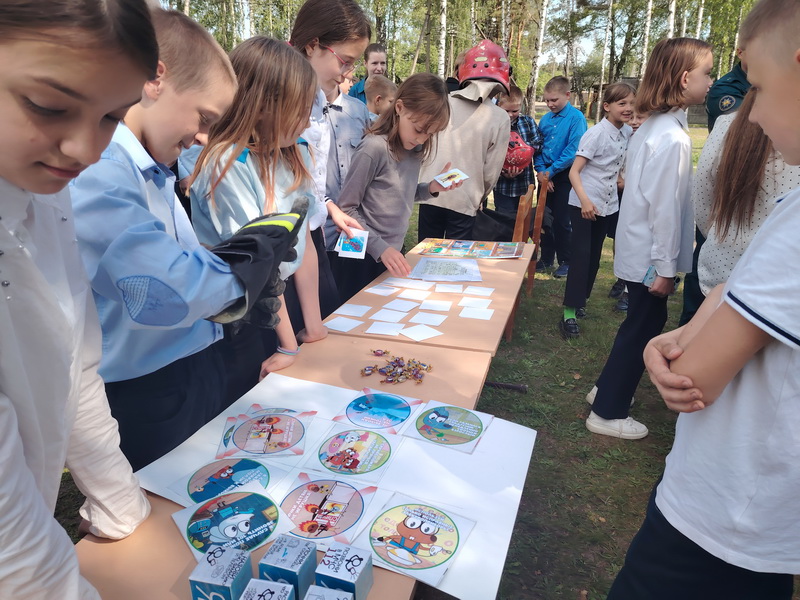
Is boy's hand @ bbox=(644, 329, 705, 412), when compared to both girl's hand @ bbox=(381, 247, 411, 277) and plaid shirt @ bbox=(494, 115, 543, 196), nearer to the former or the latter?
girl's hand @ bbox=(381, 247, 411, 277)

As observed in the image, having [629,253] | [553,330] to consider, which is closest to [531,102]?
[553,330]

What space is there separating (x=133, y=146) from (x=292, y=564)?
856 mm

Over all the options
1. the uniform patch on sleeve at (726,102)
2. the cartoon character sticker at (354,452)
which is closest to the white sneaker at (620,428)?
the uniform patch on sleeve at (726,102)

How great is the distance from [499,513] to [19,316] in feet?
2.86

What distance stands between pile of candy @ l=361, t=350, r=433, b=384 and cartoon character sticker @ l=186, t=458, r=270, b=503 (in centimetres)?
52

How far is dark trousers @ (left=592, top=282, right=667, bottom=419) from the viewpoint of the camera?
8.02 feet

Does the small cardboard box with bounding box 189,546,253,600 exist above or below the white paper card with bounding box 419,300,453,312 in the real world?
above

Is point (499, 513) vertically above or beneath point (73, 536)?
above

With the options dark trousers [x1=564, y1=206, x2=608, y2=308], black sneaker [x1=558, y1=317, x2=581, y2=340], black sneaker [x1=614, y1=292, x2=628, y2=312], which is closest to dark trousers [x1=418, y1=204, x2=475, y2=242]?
dark trousers [x1=564, y1=206, x2=608, y2=308]

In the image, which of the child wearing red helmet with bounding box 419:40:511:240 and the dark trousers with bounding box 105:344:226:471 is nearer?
the dark trousers with bounding box 105:344:226:471

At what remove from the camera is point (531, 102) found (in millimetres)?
14477

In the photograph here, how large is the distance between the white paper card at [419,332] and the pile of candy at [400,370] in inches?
7.8

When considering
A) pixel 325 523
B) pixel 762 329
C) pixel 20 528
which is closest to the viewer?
pixel 20 528

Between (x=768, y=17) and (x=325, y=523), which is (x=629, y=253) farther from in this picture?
(x=325, y=523)
